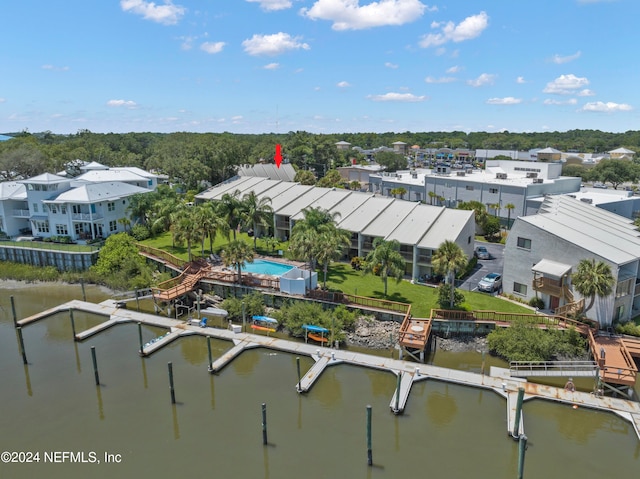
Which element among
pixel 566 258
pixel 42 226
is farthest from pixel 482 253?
pixel 42 226

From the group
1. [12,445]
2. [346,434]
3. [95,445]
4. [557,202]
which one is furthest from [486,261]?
[12,445]

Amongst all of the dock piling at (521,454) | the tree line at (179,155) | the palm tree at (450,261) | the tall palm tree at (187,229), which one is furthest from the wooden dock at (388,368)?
the tree line at (179,155)

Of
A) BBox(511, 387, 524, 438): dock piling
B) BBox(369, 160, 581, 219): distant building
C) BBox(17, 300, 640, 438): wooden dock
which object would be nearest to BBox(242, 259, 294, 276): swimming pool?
BBox(17, 300, 640, 438): wooden dock

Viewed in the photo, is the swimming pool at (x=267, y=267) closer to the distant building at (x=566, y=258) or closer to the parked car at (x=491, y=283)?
the parked car at (x=491, y=283)

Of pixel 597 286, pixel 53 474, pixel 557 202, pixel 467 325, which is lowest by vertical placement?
pixel 53 474

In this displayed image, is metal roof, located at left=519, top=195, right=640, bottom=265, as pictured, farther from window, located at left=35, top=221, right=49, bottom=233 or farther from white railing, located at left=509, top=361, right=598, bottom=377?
window, located at left=35, top=221, right=49, bottom=233

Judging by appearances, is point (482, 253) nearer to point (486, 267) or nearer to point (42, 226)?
point (486, 267)

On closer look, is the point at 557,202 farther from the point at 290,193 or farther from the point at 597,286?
the point at 290,193

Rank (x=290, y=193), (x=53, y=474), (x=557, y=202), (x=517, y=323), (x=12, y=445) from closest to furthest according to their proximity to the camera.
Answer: (x=53, y=474), (x=12, y=445), (x=517, y=323), (x=557, y=202), (x=290, y=193)
